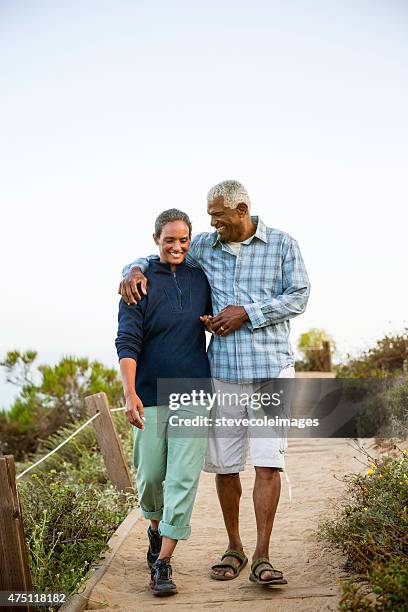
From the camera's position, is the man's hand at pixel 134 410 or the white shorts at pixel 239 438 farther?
the white shorts at pixel 239 438

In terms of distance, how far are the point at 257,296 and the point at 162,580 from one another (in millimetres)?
1544

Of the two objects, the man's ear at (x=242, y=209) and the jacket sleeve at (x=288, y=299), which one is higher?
the man's ear at (x=242, y=209)

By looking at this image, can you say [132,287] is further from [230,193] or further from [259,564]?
[259,564]

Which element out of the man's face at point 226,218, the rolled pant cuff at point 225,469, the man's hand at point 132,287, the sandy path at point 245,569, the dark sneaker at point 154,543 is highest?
the man's face at point 226,218

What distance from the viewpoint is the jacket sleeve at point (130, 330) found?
4.36 m

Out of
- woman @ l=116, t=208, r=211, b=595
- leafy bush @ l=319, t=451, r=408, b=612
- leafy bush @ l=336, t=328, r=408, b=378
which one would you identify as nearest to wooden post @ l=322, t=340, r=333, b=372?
leafy bush @ l=336, t=328, r=408, b=378

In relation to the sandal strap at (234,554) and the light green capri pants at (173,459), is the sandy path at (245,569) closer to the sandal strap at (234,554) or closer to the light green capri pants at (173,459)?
the sandal strap at (234,554)

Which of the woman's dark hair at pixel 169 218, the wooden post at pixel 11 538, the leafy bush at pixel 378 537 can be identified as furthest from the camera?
the woman's dark hair at pixel 169 218

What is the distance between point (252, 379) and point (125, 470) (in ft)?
9.52

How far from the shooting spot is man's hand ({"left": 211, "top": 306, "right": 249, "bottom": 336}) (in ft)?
14.5

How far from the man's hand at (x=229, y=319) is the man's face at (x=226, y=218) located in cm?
42

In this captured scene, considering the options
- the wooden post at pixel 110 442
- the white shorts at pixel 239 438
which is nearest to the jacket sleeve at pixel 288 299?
the white shorts at pixel 239 438

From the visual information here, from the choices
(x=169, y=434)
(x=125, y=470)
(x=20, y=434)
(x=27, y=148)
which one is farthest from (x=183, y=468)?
(x=27, y=148)

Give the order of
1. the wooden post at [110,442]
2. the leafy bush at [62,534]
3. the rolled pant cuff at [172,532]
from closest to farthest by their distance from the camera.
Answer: the rolled pant cuff at [172,532] → the leafy bush at [62,534] → the wooden post at [110,442]
